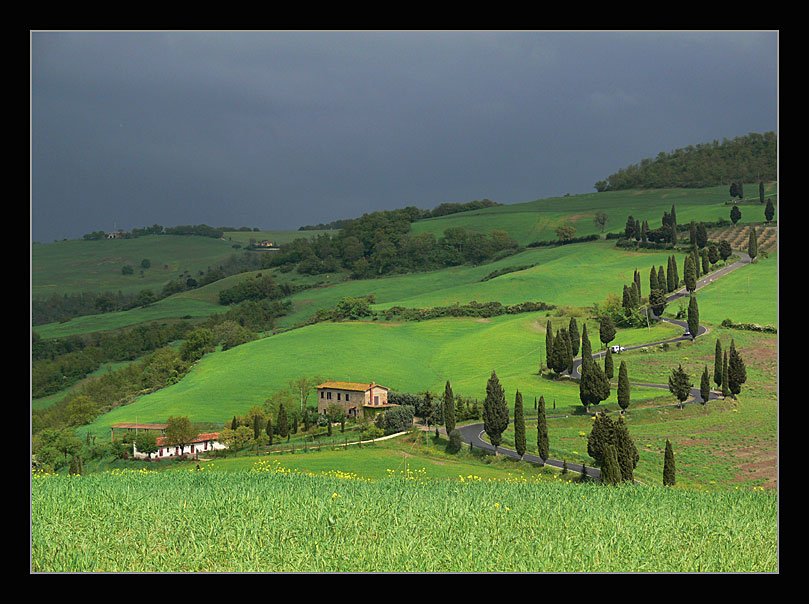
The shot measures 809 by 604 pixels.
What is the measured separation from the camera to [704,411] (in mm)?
14930

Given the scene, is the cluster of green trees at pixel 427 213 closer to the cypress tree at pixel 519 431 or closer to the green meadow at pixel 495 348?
the green meadow at pixel 495 348

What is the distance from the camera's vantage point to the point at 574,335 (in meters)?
18.4

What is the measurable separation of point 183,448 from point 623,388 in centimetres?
987

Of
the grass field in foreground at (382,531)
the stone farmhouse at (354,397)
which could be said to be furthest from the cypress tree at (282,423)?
the grass field in foreground at (382,531)

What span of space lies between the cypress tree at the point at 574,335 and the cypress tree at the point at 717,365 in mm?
3304

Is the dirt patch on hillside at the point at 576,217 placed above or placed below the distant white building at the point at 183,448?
above

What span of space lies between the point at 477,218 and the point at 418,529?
24.6 m

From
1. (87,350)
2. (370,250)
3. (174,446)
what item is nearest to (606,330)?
(370,250)

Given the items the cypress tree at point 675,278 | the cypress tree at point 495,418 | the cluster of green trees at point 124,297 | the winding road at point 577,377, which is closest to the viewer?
the winding road at point 577,377

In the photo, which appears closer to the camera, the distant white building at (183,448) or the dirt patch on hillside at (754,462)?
the dirt patch on hillside at (754,462)

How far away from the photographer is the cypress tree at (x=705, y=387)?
49.7 feet
